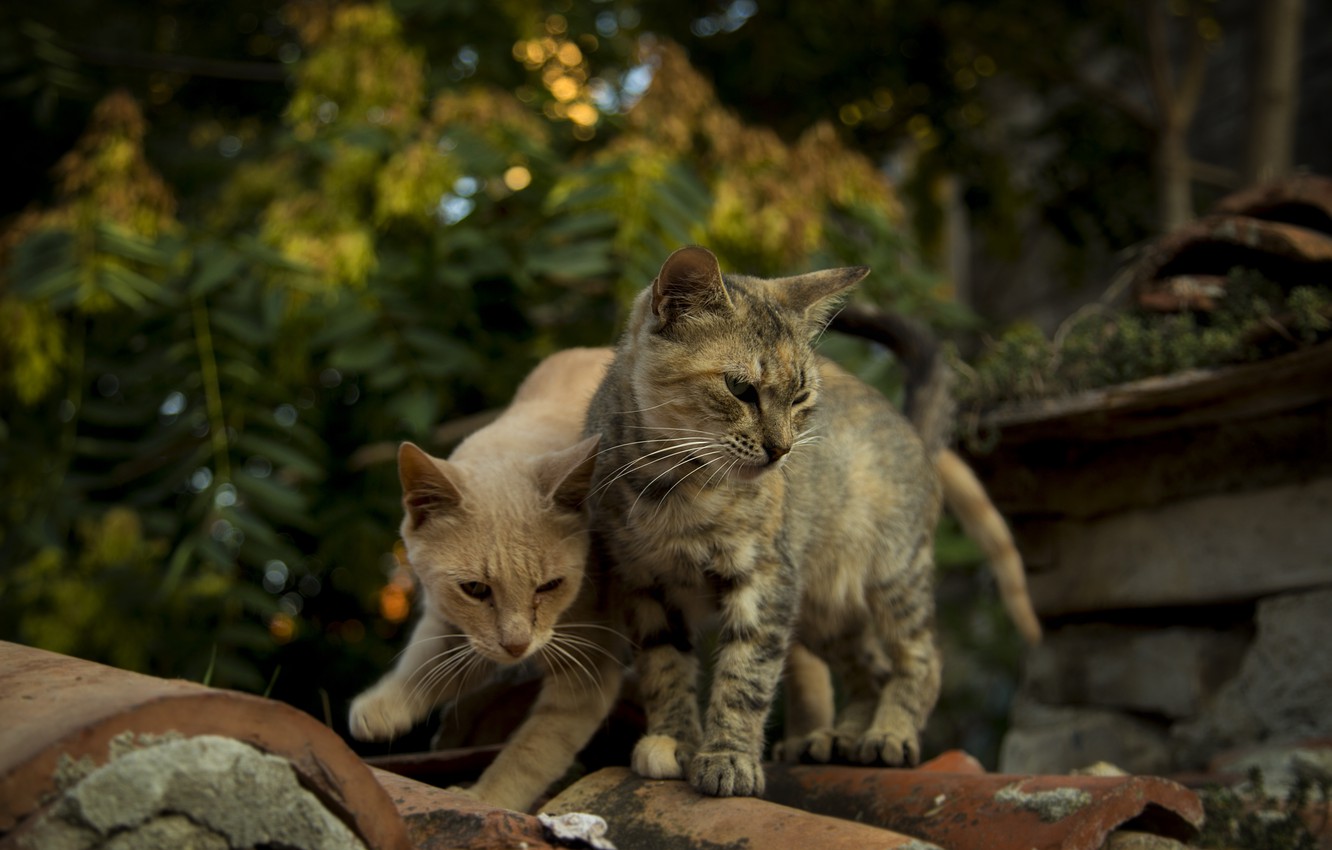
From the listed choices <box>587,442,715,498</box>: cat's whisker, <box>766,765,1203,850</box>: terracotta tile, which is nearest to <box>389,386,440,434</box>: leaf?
<box>587,442,715,498</box>: cat's whisker

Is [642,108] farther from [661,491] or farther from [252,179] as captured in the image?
[661,491]

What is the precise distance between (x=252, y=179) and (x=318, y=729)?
4.73 m

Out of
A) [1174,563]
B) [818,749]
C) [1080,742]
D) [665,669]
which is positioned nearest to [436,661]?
[665,669]

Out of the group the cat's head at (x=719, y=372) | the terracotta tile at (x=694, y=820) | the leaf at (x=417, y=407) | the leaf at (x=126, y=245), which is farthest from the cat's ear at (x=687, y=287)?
the leaf at (x=126, y=245)

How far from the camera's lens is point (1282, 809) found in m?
3.14

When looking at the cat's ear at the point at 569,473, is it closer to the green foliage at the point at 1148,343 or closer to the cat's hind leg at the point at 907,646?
the cat's hind leg at the point at 907,646

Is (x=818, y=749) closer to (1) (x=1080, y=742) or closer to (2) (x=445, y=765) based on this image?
(2) (x=445, y=765)

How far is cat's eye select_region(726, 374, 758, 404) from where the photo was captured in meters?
2.78

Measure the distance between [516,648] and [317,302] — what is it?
2497mm

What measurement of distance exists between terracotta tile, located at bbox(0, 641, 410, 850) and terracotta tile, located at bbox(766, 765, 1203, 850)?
1.37 metres

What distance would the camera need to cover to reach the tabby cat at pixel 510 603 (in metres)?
2.77

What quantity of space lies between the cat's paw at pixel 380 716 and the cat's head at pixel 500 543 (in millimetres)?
311

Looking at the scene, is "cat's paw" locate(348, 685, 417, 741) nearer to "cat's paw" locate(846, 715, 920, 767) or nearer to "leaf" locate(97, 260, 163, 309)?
"cat's paw" locate(846, 715, 920, 767)

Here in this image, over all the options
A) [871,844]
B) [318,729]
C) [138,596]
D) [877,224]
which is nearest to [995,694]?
[877,224]
